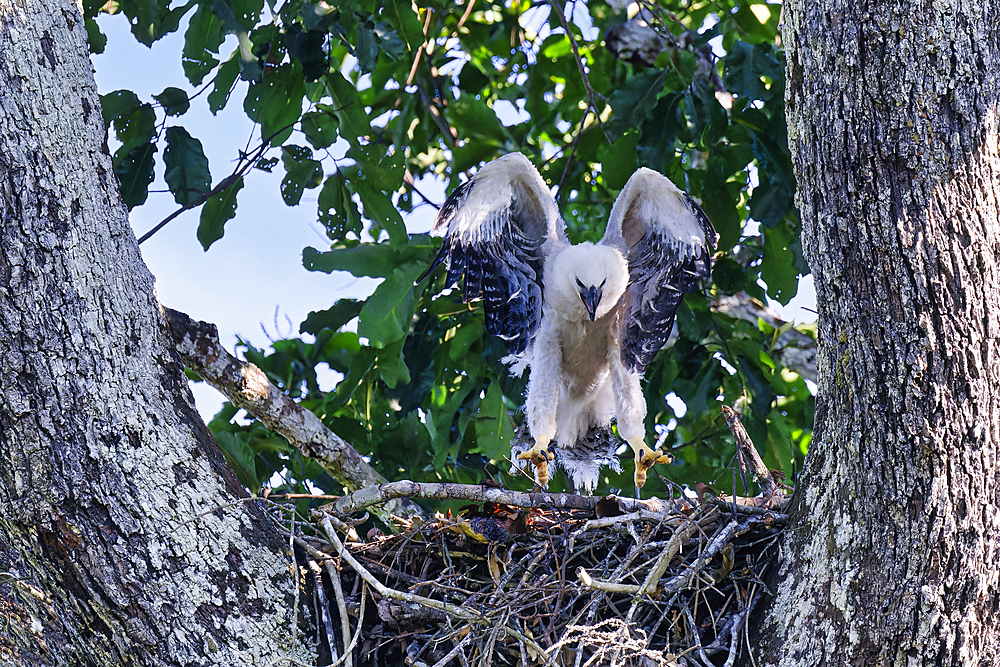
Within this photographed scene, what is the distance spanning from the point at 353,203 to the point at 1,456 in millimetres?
2161

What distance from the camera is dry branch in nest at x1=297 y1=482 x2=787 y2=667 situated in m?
2.24

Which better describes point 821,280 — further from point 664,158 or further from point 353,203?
point 353,203

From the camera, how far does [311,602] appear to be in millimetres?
2330

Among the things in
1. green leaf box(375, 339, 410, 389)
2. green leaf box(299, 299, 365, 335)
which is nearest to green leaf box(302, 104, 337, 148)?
green leaf box(299, 299, 365, 335)

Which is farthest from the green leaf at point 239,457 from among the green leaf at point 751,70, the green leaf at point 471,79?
the green leaf at point 751,70

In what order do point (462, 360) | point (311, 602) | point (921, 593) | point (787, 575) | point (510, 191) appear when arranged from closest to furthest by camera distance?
point (921, 593) < point (787, 575) < point (311, 602) < point (510, 191) < point (462, 360)

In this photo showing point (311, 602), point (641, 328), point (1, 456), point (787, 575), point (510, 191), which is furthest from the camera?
point (641, 328)

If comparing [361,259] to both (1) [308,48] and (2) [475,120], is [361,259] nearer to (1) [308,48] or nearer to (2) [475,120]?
(1) [308,48]

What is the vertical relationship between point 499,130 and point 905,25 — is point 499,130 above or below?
above

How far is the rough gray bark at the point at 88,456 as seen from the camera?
2041 mm

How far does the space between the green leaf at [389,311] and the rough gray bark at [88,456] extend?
141 centimetres

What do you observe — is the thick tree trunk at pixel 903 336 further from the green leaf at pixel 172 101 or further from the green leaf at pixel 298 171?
the green leaf at pixel 172 101

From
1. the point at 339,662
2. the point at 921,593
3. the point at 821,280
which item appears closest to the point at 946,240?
the point at 821,280

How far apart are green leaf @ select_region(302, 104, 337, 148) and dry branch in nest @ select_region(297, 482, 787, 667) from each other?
67.3 inches
